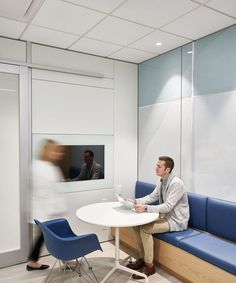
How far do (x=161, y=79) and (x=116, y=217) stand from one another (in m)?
2.30

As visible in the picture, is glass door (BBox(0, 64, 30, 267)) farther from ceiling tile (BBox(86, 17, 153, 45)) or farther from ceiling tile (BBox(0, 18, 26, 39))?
ceiling tile (BBox(86, 17, 153, 45))

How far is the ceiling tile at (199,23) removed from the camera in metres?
2.78

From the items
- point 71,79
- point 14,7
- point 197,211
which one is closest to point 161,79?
point 71,79

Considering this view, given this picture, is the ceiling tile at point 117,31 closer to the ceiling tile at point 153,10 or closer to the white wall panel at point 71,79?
the ceiling tile at point 153,10

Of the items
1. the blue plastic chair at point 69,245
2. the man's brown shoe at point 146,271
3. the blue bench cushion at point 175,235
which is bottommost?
the man's brown shoe at point 146,271

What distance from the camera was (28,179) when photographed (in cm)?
358

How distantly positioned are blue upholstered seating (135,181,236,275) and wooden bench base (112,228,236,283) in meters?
0.06

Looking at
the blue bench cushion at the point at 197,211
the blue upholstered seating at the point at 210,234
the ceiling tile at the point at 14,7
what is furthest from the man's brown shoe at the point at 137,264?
the ceiling tile at the point at 14,7

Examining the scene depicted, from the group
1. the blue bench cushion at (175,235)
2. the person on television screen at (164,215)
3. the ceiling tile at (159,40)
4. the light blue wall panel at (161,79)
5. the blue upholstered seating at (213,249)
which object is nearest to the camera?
the blue upholstered seating at (213,249)

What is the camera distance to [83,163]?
160 inches

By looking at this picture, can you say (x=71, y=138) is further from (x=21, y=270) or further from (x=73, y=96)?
(x=21, y=270)

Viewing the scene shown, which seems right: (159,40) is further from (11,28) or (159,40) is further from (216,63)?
(11,28)

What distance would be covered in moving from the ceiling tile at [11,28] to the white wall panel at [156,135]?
7.31 feet

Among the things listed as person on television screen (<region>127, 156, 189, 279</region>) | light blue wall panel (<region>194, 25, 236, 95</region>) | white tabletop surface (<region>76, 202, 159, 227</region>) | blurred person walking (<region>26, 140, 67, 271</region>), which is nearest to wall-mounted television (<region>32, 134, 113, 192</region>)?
blurred person walking (<region>26, 140, 67, 271</region>)
